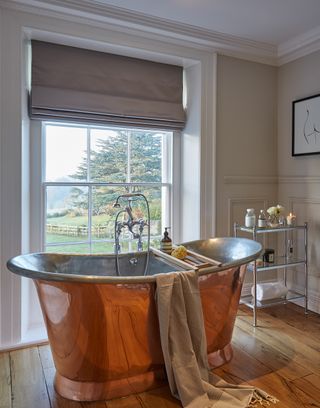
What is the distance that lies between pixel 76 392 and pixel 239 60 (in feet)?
9.54

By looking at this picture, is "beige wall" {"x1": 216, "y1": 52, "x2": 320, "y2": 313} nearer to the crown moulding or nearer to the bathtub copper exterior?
the crown moulding

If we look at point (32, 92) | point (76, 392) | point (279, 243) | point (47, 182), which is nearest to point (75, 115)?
point (32, 92)

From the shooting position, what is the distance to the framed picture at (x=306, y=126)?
9.52 ft

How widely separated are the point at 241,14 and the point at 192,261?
186 centimetres

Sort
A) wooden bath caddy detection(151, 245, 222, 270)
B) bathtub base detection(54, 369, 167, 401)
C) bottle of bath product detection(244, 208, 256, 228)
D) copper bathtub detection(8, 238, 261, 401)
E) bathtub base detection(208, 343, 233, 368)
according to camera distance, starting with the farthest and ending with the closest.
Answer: bottle of bath product detection(244, 208, 256, 228) < bathtub base detection(208, 343, 233, 368) < wooden bath caddy detection(151, 245, 222, 270) < bathtub base detection(54, 369, 167, 401) < copper bathtub detection(8, 238, 261, 401)

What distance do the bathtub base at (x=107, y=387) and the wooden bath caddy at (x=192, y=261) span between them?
Answer: 606 millimetres

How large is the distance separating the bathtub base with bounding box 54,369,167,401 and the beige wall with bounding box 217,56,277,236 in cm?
151

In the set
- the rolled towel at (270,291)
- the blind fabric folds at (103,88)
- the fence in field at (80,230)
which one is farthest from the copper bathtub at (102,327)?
the blind fabric folds at (103,88)

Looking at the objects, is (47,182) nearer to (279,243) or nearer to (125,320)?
(125,320)

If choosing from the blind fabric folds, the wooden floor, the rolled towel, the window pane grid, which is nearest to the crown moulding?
the blind fabric folds

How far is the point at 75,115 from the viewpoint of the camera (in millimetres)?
2584

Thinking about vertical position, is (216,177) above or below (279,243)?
above

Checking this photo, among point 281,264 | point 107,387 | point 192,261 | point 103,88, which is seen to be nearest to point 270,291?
point 281,264

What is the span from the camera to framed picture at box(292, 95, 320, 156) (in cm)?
290
